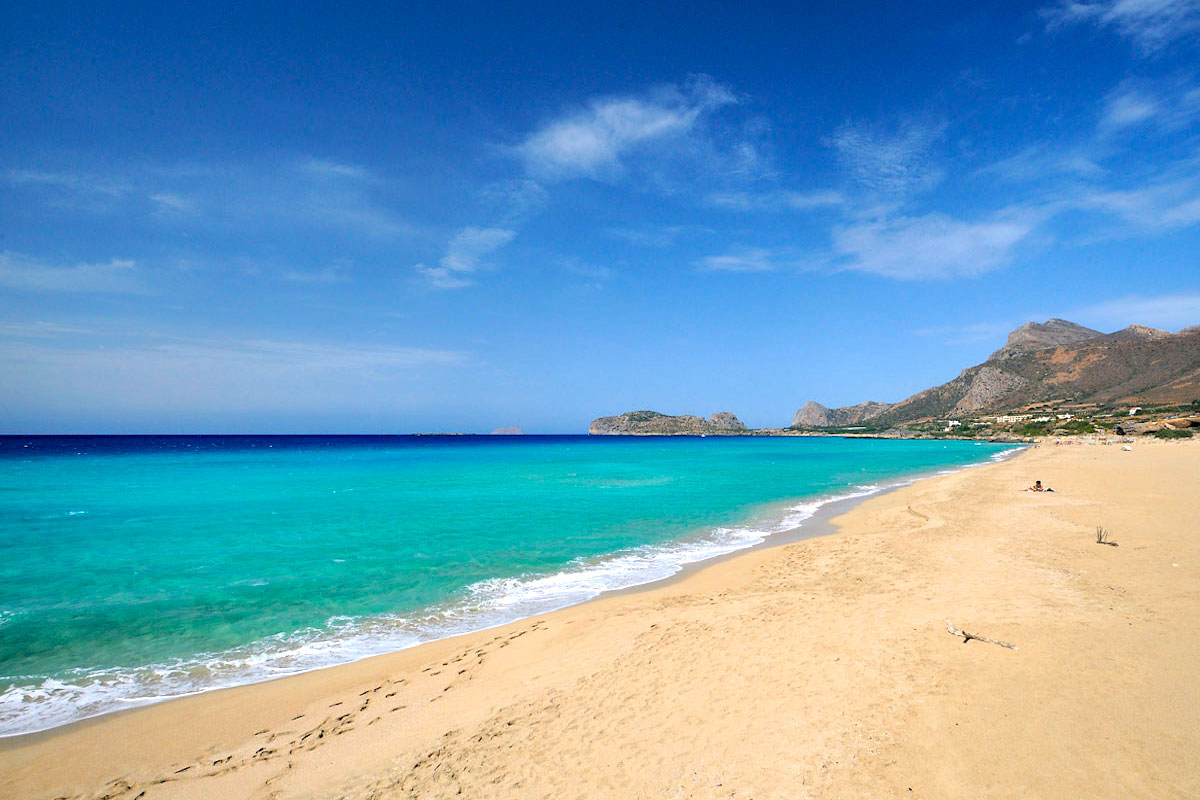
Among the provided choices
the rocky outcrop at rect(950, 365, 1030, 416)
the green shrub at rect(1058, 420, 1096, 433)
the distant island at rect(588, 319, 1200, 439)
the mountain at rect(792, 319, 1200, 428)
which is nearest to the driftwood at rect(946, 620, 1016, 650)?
the distant island at rect(588, 319, 1200, 439)

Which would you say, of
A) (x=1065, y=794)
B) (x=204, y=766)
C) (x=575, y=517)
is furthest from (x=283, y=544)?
(x=1065, y=794)

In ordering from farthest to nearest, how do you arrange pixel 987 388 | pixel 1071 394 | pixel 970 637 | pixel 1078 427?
pixel 987 388
pixel 1071 394
pixel 1078 427
pixel 970 637

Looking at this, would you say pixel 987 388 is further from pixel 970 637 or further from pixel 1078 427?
pixel 970 637

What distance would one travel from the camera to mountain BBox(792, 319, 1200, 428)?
100188mm

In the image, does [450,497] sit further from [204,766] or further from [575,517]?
[204,766]

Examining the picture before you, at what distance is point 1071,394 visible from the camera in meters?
117

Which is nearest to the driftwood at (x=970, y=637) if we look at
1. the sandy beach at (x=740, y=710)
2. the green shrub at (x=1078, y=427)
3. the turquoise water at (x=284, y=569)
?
the sandy beach at (x=740, y=710)

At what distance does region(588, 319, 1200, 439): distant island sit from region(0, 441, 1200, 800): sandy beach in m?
78.3

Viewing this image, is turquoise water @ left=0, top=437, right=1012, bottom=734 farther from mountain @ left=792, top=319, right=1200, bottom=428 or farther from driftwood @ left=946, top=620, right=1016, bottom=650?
mountain @ left=792, top=319, right=1200, bottom=428

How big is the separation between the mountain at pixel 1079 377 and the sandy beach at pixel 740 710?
378ft

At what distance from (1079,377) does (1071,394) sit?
1074cm

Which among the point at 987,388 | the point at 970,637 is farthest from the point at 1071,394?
the point at 970,637

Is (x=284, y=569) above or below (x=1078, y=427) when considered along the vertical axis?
below

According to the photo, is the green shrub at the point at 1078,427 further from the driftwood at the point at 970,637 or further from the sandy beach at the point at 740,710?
the driftwood at the point at 970,637
